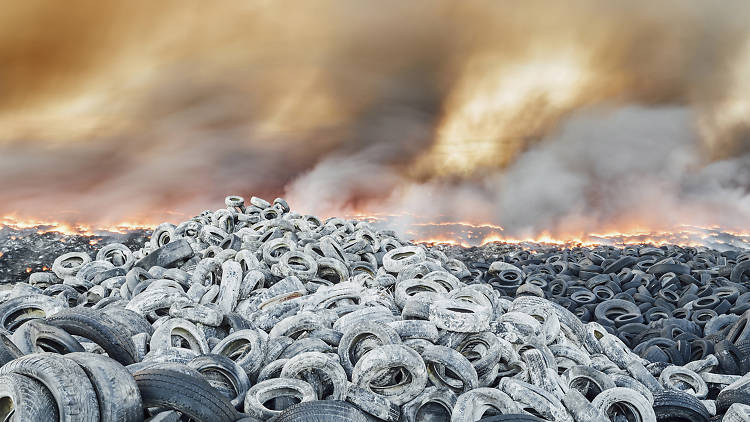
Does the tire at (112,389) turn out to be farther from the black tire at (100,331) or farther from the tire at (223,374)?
the black tire at (100,331)

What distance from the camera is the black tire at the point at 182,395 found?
407 centimetres

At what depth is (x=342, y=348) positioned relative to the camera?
5688mm

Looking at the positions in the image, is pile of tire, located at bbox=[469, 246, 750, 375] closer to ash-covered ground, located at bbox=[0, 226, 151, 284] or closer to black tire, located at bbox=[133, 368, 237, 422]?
black tire, located at bbox=[133, 368, 237, 422]

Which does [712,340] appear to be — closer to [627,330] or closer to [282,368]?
[627,330]

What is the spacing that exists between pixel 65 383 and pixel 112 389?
0.31 meters

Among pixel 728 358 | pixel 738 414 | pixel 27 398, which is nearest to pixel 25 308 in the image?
pixel 27 398

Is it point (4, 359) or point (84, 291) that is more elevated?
point (84, 291)

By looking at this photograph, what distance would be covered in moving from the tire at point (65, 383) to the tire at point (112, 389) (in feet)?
0.18

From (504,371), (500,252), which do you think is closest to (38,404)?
(504,371)

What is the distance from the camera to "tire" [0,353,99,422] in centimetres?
363

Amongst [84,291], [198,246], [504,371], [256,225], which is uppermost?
[256,225]

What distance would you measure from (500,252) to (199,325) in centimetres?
1437

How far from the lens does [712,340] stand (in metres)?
8.74

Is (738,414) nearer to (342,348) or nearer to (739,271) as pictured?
(342,348)
